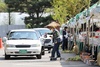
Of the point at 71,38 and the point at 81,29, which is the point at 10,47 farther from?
the point at 71,38

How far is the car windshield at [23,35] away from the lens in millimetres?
22703

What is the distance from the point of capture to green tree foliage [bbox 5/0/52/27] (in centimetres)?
5981

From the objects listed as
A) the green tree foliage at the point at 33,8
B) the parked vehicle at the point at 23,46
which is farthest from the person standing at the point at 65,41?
the green tree foliage at the point at 33,8

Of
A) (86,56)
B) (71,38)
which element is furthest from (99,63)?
(71,38)

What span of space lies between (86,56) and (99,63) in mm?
3197

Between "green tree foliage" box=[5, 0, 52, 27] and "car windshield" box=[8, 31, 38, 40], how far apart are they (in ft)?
118

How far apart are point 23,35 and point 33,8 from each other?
122ft

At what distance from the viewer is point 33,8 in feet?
197

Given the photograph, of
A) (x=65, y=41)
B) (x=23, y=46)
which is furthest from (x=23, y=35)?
(x=65, y=41)

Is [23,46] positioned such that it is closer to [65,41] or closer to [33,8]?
[65,41]

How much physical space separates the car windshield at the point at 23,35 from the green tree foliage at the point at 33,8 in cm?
3609

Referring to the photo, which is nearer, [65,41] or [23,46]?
[23,46]

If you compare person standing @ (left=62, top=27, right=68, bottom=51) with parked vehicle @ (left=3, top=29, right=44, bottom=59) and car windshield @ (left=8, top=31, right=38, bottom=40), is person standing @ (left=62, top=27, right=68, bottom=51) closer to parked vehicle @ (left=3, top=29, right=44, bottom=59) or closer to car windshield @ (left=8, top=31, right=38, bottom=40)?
car windshield @ (left=8, top=31, right=38, bottom=40)

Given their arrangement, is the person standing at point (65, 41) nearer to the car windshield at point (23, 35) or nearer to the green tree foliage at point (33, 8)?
the car windshield at point (23, 35)
